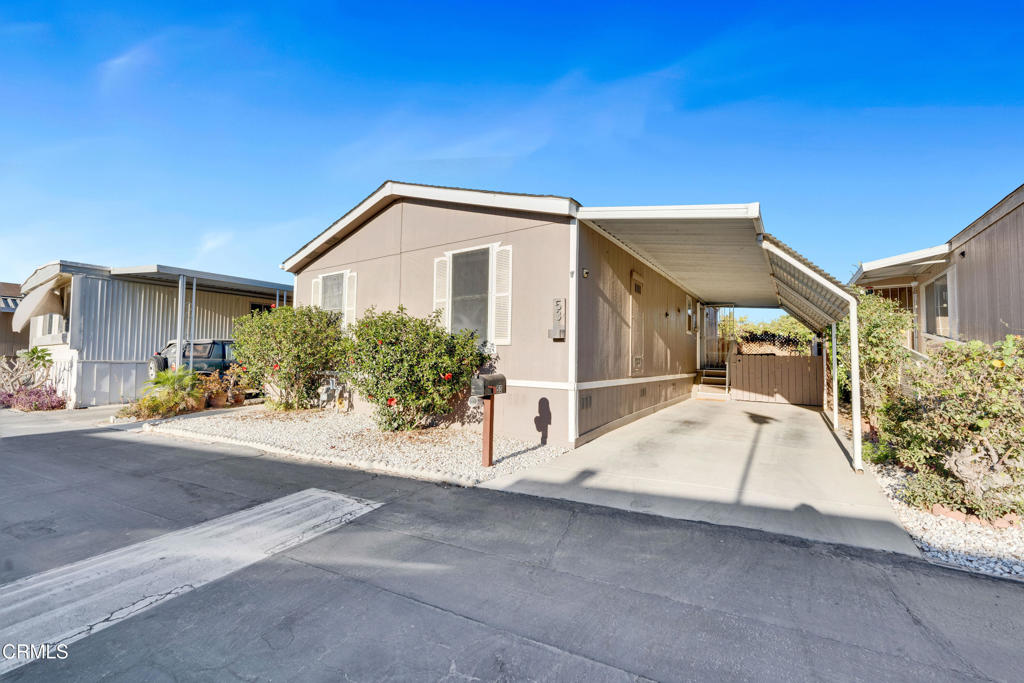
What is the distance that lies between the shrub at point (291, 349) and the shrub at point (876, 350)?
9536 millimetres

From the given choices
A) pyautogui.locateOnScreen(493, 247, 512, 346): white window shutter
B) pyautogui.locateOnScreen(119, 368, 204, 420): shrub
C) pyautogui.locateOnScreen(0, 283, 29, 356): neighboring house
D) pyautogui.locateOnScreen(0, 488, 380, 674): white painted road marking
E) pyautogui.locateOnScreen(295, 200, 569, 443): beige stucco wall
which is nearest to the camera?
pyautogui.locateOnScreen(0, 488, 380, 674): white painted road marking

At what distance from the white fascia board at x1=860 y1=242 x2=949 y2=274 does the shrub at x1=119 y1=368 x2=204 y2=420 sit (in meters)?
15.0

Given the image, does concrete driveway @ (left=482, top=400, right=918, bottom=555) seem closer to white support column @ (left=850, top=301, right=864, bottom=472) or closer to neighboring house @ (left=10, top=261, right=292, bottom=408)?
white support column @ (left=850, top=301, right=864, bottom=472)

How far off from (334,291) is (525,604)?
30.1 feet

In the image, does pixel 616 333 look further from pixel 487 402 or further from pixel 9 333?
pixel 9 333

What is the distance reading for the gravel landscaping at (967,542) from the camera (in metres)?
3.11

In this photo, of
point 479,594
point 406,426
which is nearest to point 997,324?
point 479,594

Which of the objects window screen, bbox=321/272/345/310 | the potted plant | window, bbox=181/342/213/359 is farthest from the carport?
window, bbox=181/342/213/359

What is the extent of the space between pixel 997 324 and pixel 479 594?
8.33m

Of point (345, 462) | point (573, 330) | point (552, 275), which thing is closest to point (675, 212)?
point (552, 275)

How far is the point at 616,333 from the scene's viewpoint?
8.19 m

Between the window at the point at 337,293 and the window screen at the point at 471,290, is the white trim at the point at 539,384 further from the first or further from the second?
the window at the point at 337,293

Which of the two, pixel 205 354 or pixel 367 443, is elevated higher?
pixel 205 354

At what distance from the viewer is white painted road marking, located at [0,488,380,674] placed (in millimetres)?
2369
